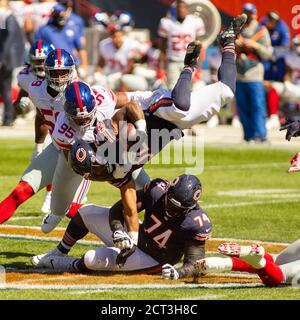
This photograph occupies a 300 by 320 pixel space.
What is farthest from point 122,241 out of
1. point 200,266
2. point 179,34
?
point 179,34

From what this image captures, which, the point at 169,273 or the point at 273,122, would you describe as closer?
the point at 169,273

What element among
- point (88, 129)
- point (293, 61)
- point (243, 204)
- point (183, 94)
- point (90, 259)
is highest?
point (183, 94)

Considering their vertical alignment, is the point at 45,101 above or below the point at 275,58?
above

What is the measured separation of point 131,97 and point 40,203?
334 centimetres

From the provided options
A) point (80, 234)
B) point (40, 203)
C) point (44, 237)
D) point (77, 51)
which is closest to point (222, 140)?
point (77, 51)

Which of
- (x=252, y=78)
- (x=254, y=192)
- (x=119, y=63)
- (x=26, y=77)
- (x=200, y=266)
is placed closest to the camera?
(x=200, y=266)

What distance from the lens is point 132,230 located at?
750 centimetres

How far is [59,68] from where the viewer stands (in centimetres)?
834

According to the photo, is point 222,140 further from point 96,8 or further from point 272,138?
point 96,8

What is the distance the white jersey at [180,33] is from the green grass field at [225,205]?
1780 millimetres

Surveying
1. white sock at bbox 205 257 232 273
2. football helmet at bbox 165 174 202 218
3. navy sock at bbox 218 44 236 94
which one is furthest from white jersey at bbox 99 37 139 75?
white sock at bbox 205 257 232 273

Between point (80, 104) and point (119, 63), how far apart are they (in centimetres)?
1195

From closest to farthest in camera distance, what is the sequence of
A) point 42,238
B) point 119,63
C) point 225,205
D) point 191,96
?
point 191,96
point 42,238
point 225,205
point 119,63

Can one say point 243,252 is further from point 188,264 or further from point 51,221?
point 51,221
